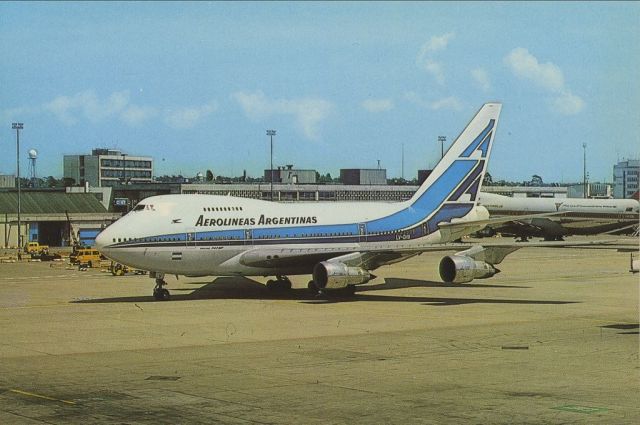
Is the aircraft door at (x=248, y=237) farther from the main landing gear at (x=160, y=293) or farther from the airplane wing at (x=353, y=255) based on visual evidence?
the main landing gear at (x=160, y=293)

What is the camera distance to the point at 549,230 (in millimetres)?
117000

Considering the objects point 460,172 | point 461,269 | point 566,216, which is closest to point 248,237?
point 461,269

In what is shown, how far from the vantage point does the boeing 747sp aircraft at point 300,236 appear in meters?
47.2

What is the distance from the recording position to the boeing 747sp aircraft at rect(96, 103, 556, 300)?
47.2 metres

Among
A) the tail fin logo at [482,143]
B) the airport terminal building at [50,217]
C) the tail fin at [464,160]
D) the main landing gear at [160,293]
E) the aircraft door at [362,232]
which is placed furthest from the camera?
the airport terminal building at [50,217]

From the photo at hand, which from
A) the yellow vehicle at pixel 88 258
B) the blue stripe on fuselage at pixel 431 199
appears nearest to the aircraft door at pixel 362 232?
the blue stripe on fuselage at pixel 431 199

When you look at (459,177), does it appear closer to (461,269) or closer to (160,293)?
(461,269)

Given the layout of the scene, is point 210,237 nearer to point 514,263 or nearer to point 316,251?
point 316,251

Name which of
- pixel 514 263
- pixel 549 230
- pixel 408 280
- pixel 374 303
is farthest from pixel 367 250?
pixel 549 230

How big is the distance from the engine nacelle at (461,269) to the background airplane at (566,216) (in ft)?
231

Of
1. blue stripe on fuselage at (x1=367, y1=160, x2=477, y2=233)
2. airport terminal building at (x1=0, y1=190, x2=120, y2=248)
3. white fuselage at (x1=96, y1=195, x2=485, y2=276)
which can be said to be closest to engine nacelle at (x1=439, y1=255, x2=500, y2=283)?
white fuselage at (x1=96, y1=195, x2=485, y2=276)

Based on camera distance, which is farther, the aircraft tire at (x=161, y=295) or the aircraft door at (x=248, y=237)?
the aircraft door at (x=248, y=237)

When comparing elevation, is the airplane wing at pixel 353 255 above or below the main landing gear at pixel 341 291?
above

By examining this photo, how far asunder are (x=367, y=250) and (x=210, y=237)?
7644mm
